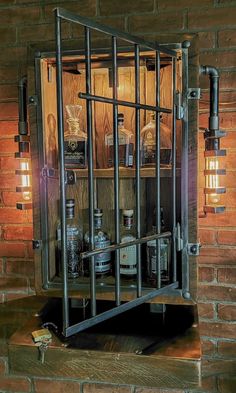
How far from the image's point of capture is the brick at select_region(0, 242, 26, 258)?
4.93 feet

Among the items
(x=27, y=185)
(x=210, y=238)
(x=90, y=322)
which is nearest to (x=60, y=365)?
(x=90, y=322)

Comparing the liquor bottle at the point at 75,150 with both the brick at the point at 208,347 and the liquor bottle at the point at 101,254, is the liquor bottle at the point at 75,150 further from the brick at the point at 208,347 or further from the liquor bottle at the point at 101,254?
the brick at the point at 208,347

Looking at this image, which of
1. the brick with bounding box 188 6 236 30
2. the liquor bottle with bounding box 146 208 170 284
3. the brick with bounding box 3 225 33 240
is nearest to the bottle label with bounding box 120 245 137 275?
the liquor bottle with bounding box 146 208 170 284

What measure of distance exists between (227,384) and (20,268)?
0.95m

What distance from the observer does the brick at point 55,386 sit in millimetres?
1471

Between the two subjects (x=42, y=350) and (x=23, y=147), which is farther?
(x=23, y=147)

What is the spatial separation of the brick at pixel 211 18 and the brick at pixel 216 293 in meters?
0.97

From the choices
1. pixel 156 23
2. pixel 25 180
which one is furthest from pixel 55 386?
pixel 156 23

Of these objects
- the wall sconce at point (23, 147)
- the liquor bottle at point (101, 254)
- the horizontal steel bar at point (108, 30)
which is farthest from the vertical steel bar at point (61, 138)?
the wall sconce at point (23, 147)

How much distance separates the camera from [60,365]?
101 cm

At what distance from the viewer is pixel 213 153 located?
1180 mm

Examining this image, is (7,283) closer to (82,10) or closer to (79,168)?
(79,168)

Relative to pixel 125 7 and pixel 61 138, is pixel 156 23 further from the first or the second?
pixel 61 138

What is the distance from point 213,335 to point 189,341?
17.3 inches
